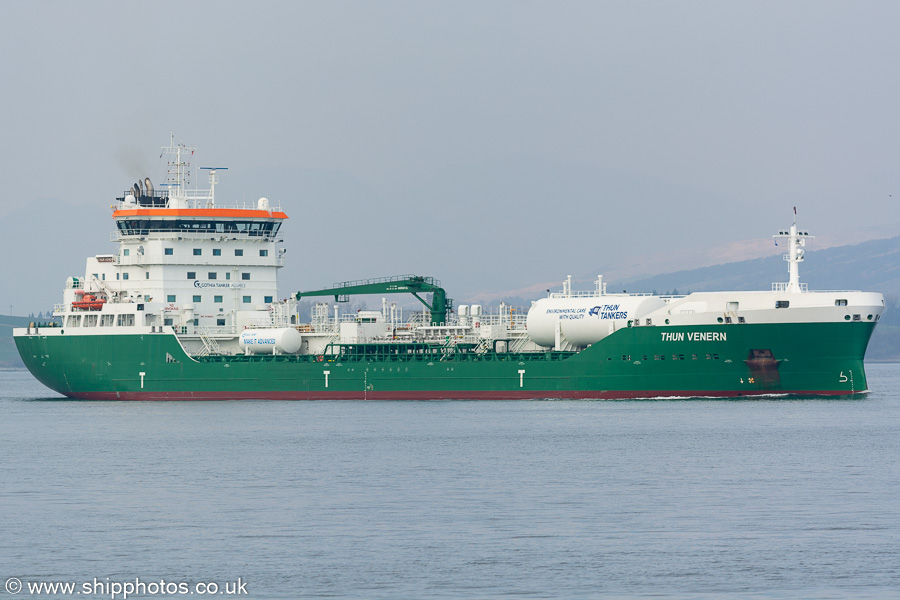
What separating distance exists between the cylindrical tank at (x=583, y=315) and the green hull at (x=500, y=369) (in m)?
0.83

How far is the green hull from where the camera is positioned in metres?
59.7

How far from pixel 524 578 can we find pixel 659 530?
5.20 metres

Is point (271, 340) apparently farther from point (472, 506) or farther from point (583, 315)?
point (472, 506)

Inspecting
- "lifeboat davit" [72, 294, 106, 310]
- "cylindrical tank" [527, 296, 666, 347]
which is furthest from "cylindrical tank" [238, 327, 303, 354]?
"cylindrical tank" [527, 296, 666, 347]

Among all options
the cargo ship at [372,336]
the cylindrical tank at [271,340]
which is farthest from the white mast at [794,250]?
the cylindrical tank at [271,340]

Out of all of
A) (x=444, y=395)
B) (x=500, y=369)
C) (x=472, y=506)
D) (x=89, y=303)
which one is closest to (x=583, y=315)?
(x=500, y=369)

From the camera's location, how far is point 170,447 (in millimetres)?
47156

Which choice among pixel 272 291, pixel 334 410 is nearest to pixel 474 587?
pixel 334 410

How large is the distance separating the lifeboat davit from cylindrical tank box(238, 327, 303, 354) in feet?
28.4

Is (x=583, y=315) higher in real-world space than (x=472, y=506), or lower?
higher

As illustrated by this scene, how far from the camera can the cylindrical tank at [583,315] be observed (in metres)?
62.1

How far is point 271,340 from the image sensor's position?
69.1 m

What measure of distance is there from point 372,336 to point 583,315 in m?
12.0

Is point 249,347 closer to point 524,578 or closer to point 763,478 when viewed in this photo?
point 763,478
